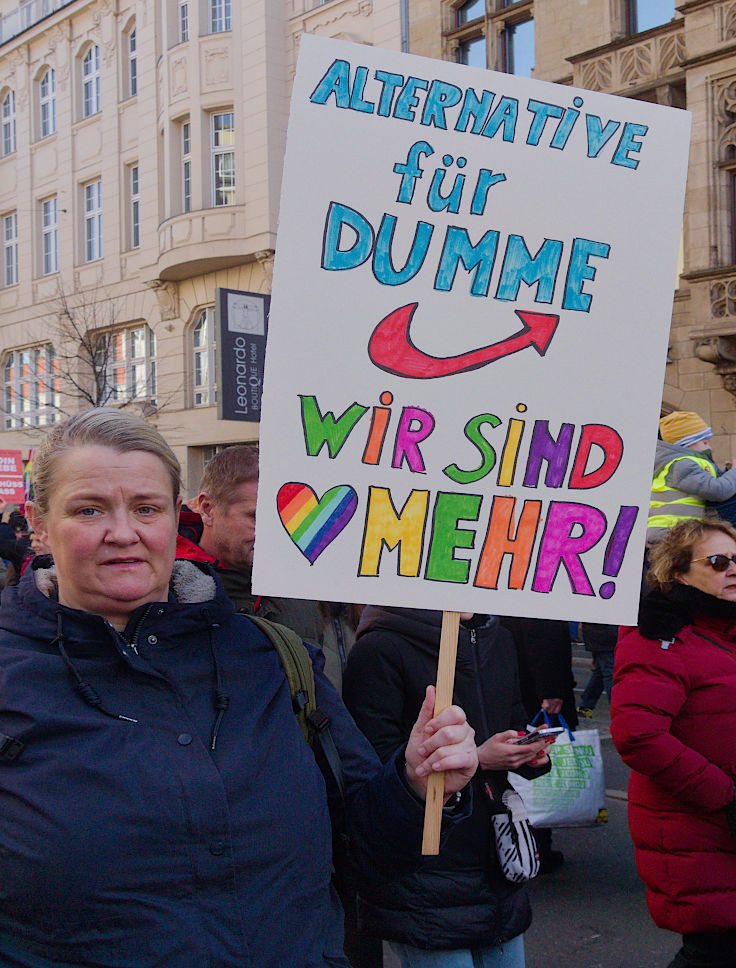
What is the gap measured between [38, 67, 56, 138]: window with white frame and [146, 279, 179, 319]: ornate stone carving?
676cm

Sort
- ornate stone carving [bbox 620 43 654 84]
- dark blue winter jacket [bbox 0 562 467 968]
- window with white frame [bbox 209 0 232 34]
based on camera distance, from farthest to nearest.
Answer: window with white frame [bbox 209 0 232 34]
ornate stone carving [bbox 620 43 654 84]
dark blue winter jacket [bbox 0 562 467 968]

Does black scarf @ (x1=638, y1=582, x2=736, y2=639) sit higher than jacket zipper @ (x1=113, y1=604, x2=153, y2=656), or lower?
lower

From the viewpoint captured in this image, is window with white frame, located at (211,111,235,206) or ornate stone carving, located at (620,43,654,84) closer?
ornate stone carving, located at (620,43,654,84)

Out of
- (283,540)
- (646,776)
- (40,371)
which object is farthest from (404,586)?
(40,371)

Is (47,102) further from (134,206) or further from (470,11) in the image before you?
(470,11)

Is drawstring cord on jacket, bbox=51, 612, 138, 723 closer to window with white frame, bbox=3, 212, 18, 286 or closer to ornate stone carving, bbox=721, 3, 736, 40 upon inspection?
ornate stone carving, bbox=721, 3, 736, 40

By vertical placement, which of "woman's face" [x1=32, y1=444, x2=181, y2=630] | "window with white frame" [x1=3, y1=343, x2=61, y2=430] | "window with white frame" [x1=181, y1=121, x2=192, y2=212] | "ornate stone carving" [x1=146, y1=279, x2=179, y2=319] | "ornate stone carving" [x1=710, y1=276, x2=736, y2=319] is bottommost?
"woman's face" [x1=32, y1=444, x2=181, y2=630]

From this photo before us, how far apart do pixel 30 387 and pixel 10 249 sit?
381 centimetres

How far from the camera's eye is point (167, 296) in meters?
21.6

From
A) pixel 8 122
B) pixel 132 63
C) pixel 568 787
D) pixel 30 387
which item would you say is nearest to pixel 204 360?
pixel 30 387

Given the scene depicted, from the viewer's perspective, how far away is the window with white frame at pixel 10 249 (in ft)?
88.4

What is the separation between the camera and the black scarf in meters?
3.16

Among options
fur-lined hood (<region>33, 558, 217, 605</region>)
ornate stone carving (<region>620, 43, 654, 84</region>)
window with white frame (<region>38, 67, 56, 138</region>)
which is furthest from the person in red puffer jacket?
window with white frame (<region>38, 67, 56, 138</region>)

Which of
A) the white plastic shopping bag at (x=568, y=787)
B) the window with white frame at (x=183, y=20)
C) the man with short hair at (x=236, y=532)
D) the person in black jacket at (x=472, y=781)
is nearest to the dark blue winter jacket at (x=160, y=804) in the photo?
the person in black jacket at (x=472, y=781)
